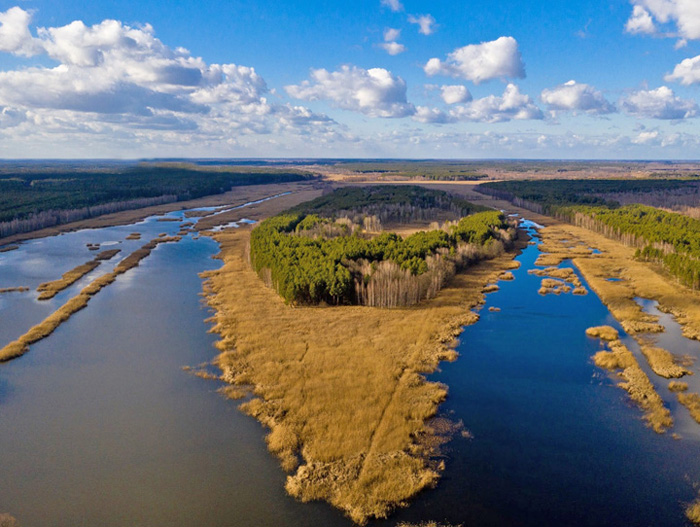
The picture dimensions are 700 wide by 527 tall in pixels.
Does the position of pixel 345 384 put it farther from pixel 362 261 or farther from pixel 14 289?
pixel 14 289

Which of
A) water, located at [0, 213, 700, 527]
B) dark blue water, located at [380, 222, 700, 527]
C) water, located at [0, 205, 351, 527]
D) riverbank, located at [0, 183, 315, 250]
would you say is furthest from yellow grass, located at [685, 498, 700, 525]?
riverbank, located at [0, 183, 315, 250]

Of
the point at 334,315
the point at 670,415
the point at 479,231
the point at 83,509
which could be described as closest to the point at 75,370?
the point at 83,509

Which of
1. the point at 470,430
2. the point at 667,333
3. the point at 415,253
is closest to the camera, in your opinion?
the point at 470,430

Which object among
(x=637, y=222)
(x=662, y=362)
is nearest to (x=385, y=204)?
(x=637, y=222)

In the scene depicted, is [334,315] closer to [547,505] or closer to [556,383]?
[556,383]

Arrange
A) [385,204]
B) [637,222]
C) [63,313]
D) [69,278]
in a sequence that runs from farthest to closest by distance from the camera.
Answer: [385,204] → [637,222] → [69,278] → [63,313]

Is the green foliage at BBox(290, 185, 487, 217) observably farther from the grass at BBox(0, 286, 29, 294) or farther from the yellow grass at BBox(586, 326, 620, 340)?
the yellow grass at BBox(586, 326, 620, 340)

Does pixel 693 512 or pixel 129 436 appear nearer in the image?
pixel 693 512

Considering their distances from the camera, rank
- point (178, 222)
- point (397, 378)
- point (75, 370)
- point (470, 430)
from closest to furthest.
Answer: point (470, 430), point (397, 378), point (75, 370), point (178, 222)
